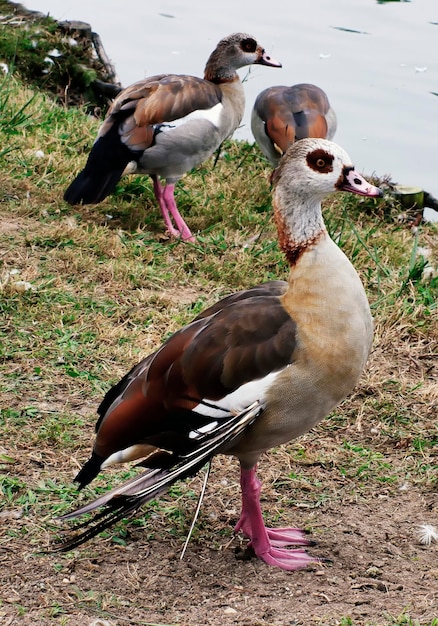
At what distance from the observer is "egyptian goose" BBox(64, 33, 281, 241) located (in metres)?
5.43

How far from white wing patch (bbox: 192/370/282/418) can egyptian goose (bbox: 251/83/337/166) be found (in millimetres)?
3291

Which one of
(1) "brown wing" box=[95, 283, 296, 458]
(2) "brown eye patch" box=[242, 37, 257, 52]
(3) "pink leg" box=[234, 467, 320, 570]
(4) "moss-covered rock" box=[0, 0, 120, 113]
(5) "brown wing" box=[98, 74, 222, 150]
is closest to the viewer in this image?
(1) "brown wing" box=[95, 283, 296, 458]

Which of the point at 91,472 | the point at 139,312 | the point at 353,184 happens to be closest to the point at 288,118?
the point at 139,312

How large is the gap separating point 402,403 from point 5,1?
246 inches

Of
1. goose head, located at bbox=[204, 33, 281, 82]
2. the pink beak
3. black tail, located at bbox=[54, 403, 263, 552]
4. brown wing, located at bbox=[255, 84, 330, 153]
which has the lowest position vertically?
black tail, located at bbox=[54, 403, 263, 552]

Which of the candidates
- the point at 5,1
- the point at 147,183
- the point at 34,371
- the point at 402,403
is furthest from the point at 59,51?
the point at 402,403

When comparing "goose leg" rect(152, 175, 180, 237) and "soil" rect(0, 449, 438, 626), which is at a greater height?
"goose leg" rect(152, 175, 180, 237)

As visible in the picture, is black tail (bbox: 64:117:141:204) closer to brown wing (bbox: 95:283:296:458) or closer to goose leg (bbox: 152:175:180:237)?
goose leg (bbox: 152:175:180:237)

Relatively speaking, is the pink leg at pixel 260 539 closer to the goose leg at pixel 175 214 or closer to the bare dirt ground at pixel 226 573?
the bare dirt ground at pixel 226 573

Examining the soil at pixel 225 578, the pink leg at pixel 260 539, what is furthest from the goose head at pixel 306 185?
the soil at pixel 225 578

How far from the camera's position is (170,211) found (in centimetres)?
574

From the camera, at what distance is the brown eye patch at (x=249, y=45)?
6.44m

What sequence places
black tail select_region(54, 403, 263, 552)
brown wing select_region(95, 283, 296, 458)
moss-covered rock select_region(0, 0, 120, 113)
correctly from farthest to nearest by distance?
moss-covered rock select_region(0, 0, 120, 113)
brown wing select_region(95, 283, 296, 458)
black tail select_region(54, 403, 263, 552)

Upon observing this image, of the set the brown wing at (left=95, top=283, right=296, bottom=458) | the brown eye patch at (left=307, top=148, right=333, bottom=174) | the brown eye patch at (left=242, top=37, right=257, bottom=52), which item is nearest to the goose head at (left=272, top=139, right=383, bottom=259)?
the brown eye patch at (left=307, top=148, right=333, bottom=174)
